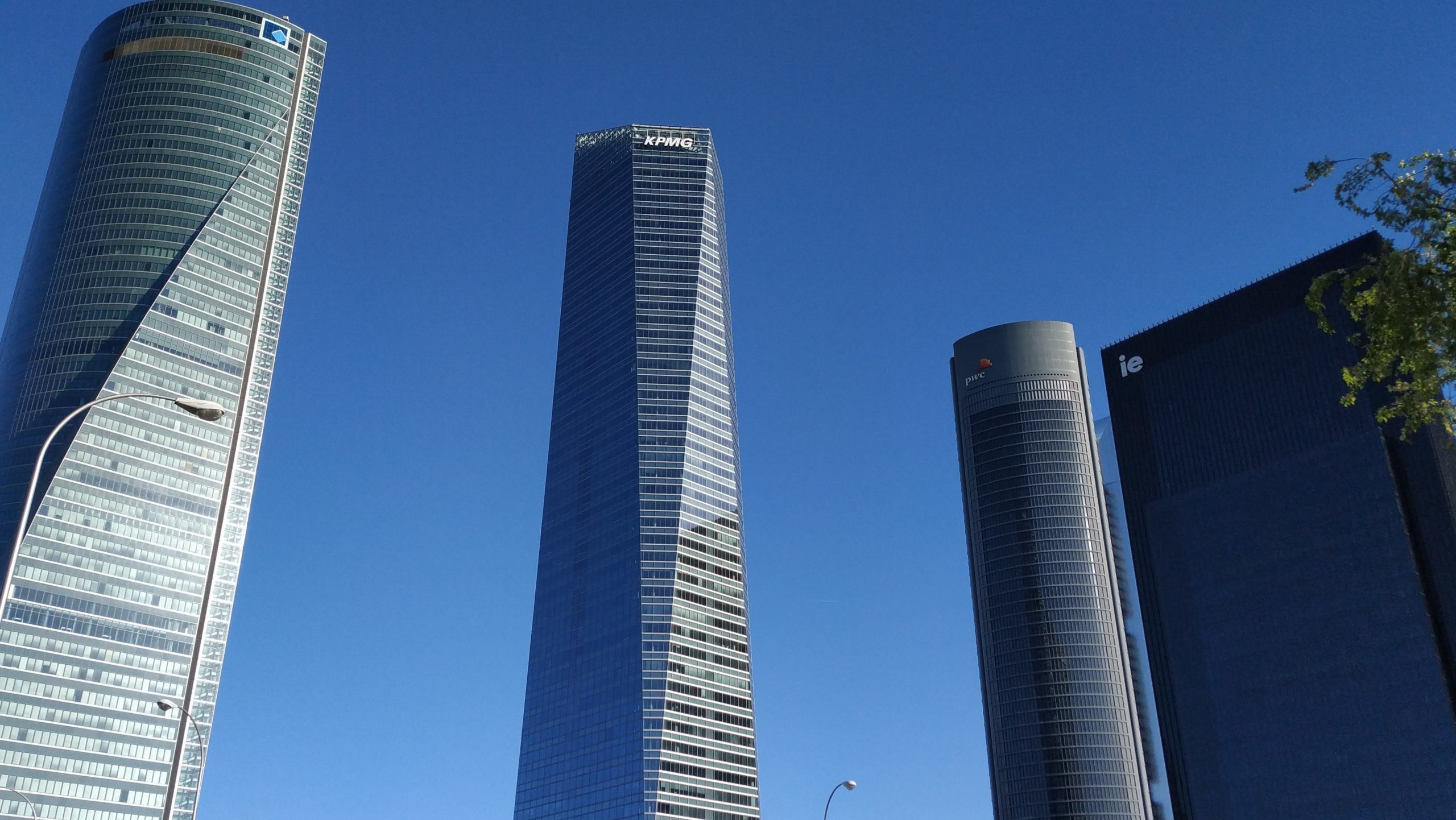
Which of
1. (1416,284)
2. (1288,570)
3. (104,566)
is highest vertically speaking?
(104,566)

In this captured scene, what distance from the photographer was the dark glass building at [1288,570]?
154 m

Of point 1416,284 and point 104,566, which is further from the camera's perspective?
point 104,566

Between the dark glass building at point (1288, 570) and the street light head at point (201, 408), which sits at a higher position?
the dark glass building at point (1288, 570)

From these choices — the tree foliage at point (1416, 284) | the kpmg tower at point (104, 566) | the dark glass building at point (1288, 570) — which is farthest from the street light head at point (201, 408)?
the dark glass building at point (1288, 570)

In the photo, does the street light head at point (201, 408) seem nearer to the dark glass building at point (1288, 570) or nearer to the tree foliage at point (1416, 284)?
the tree foliage at point (1416, 284)

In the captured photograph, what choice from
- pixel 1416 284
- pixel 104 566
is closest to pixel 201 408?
pixel 1416 284

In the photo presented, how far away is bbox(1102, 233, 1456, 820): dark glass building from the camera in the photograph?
15362 cm

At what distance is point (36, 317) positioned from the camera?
200 metres

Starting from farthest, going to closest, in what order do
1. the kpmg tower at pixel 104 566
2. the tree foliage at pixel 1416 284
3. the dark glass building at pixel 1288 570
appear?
1. the kpmg tower at pixel 104 566
2. the dark glass building at pixel 1288 570
3. the tree foliage at pixel 1416 284

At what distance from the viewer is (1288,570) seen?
555ft

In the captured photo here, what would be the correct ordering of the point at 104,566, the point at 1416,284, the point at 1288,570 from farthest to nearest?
the point at 104,566 → the point at 1288,570 → the point at 1416,284

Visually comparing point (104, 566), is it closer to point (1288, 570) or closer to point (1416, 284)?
point (1288, 570)

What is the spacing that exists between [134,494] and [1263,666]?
170425mm

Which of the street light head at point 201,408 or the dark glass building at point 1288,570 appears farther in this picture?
the dark glass building at point 1288,570
